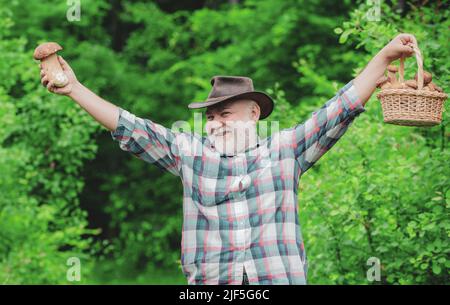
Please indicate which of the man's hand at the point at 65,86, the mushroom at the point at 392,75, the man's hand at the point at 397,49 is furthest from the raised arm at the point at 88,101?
the mushroom at the point at 392,75

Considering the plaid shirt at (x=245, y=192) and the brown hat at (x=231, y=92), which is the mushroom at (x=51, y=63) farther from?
the brown hat at (x=231, y=92)

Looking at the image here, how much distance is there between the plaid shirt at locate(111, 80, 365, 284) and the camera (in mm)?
3543

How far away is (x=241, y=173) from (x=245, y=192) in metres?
0.09

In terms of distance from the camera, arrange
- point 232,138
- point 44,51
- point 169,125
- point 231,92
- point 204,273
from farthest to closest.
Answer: point 169,125, point 231,92, point 232,138, point 204,273, point 44,51

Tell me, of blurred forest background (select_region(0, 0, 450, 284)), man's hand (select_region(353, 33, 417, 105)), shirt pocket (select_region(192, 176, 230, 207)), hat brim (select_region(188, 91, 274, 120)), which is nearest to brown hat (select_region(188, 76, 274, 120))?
hat brim (select_region(188, 91, 274, 120))

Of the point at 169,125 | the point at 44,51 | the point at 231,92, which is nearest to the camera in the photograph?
the point at 44,51

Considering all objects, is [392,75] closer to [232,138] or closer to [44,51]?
[232,138]

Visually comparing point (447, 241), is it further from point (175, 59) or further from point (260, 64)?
point (175, 59)

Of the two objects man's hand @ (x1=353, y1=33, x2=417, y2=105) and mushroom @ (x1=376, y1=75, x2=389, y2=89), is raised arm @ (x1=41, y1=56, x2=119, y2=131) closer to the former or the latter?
man's hand @ (x1=353, y1=33, x2=417, y2=105)

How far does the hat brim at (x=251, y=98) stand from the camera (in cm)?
378

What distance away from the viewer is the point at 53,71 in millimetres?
3502

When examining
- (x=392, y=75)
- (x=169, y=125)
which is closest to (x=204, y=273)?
(x=392, y=75)

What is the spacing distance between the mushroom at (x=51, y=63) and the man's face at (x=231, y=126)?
698mm

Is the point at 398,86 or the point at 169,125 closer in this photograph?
the point at 398,86
